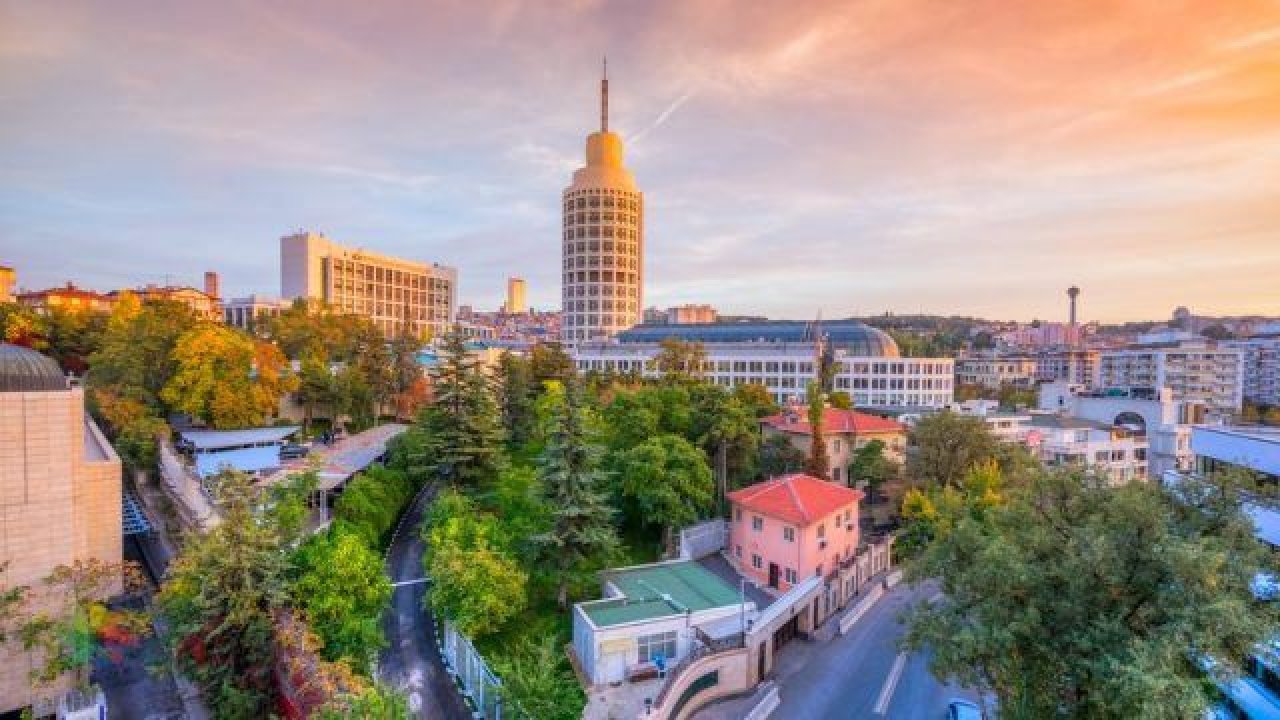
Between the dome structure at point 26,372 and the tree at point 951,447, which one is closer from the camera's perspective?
the dome structure at point 26,372

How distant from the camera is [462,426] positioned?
1171 inches

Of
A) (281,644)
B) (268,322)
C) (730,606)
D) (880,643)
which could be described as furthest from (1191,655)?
(268,322)

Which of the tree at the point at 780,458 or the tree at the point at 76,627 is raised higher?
the tree at the point at 780,458

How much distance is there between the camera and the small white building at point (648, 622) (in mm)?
21297

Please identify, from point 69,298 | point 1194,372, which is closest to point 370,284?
point 69,298

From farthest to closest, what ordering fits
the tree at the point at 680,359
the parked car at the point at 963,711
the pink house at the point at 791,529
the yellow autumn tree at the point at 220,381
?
the tree at the point at 680,359, the yellow autumn tree at the point at 220,381, the pink house at the point at 791,529, the parked car at the point at 963,711

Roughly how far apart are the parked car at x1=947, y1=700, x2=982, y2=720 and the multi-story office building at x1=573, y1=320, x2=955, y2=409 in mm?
48645

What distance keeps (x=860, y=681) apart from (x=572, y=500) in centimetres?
1293

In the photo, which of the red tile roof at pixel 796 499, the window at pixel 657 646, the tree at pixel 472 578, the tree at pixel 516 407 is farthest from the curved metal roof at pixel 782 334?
the tree at pixel 472 578

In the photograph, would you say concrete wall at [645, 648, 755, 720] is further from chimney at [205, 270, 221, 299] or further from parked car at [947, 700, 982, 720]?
chimney at [205, 270, 221, 299]

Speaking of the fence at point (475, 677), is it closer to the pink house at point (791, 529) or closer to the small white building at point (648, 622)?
the small white building at point (648, 622)

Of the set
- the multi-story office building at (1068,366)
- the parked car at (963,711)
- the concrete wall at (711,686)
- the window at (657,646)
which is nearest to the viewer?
the concrete wall at (711,686)

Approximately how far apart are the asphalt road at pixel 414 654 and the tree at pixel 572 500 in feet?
17.1

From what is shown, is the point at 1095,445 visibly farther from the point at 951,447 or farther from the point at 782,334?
the point at 782,334
